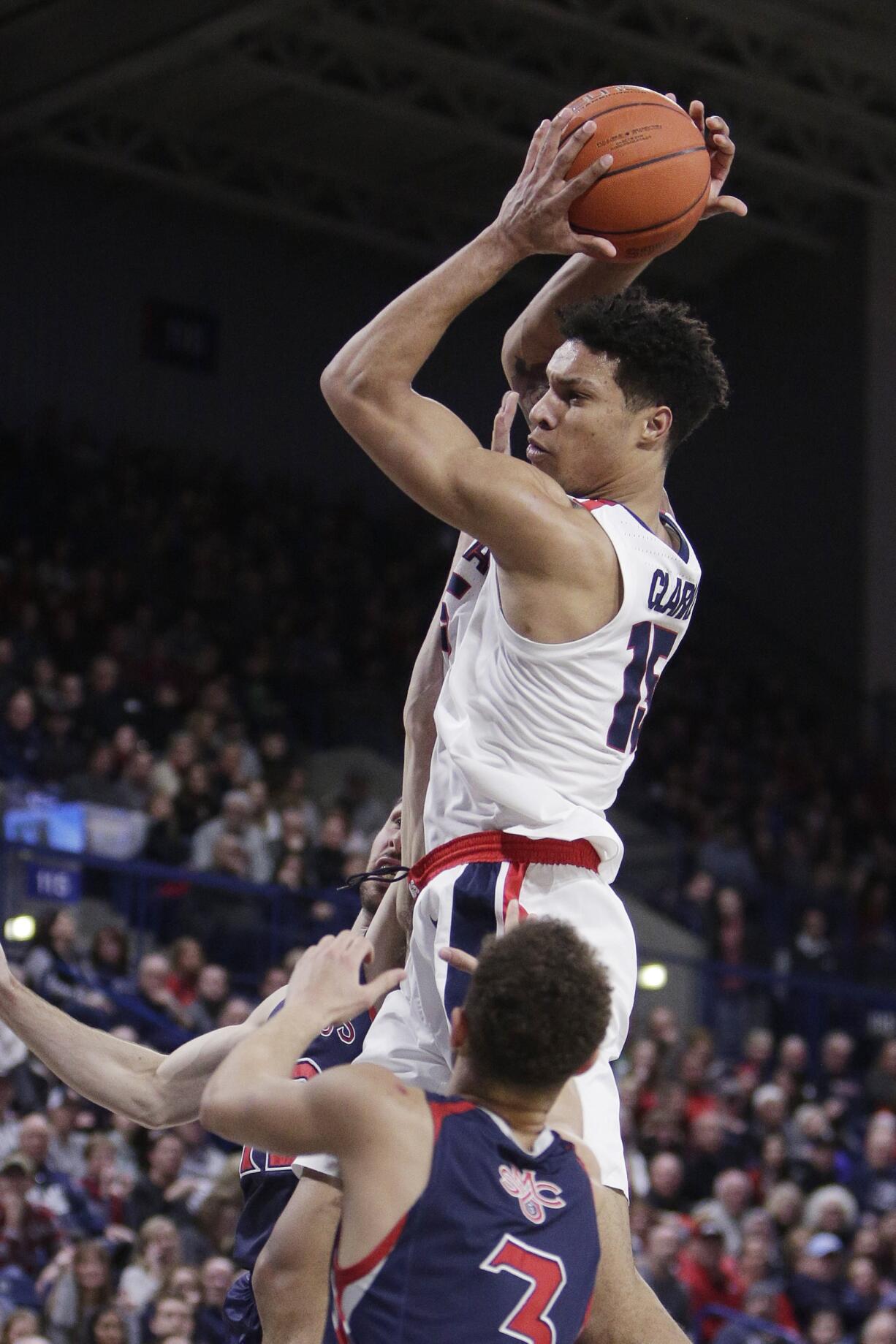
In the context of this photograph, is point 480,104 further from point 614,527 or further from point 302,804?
point 614,527

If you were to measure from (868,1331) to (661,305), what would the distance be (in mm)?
6615

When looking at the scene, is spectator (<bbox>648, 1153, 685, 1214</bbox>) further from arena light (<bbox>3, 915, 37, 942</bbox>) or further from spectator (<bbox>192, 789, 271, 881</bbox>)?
arena light (<bbox>3, 915, 37, 942</bbox>)

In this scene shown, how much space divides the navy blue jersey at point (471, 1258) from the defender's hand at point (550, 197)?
5.47 ft

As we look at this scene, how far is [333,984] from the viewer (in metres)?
3.01

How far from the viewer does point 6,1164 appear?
332 inches

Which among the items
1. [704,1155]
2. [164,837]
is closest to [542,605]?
[704,1155]

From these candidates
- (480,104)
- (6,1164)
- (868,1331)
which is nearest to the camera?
(6,1164)

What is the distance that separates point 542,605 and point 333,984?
0.93 metres

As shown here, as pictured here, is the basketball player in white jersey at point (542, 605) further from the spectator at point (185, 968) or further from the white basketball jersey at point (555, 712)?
the spectator at point (185, 968)

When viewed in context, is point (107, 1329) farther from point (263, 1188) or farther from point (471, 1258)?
point (471, 1258)

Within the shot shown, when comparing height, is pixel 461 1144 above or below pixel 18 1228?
above

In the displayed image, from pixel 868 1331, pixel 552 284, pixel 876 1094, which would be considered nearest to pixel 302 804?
pixel 876 1094

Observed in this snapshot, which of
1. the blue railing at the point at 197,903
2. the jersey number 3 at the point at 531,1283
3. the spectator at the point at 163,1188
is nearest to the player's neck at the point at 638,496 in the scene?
the jersey number 3 at the point at 531,1283

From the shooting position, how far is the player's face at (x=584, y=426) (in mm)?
3820
